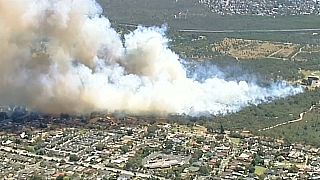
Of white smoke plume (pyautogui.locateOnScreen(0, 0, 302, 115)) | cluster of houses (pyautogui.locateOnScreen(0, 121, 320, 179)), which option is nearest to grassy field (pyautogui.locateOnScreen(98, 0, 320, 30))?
white smoke plume (pyautogui.locateOnScreen(0, 0, 302, 115))

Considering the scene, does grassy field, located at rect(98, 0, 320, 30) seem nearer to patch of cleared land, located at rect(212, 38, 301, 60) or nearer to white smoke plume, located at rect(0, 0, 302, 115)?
patch of cleared land, located at rect(212, 38, 301, 60)

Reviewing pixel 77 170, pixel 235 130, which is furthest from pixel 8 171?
pixel 235 130

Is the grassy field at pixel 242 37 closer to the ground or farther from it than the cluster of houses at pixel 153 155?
farther from it

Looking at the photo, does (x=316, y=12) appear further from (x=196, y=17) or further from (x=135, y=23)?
(x=135, y=23)

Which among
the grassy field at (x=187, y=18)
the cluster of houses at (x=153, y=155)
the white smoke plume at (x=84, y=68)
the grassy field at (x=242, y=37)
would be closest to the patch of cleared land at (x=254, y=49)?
the grassy field at (x=242, y=37)

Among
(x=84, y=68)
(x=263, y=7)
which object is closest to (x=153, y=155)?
(x=84, y=68)

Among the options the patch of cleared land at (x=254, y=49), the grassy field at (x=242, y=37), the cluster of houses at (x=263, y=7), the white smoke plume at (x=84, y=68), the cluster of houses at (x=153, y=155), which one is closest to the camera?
the cluster of houses at (x=153, y=155)

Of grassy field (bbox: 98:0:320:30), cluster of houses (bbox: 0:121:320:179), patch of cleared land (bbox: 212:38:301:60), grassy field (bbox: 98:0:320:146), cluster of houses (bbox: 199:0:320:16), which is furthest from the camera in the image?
cluster of houses (bbox: 199:0:320:16)

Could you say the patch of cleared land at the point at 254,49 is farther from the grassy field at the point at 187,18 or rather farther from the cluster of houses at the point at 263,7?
the cluster of houses at the point at 263,7

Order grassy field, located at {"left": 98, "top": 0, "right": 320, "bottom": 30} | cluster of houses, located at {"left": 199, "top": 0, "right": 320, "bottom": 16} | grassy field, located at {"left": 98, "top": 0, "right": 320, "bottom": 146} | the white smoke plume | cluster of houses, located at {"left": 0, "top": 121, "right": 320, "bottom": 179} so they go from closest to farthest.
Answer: cluster of houses, located at {"left": 0, "top": 121, "right": 320, "bottom": 179} < the white smoke plume < grassy field, located at {"left": 98, "top": 0, "right": 320, "bottom": 146} < grassy field, located at {"left": 98, "top": 0, "right": 320, "bottom": 30} < cluster of houses, located at {"left": 199, "top": 0, "right": 320, "bottom": 16}

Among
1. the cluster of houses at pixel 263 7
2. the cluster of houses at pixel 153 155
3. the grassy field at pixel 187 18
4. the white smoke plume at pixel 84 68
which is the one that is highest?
the cluster of houses at pixel 263 7
